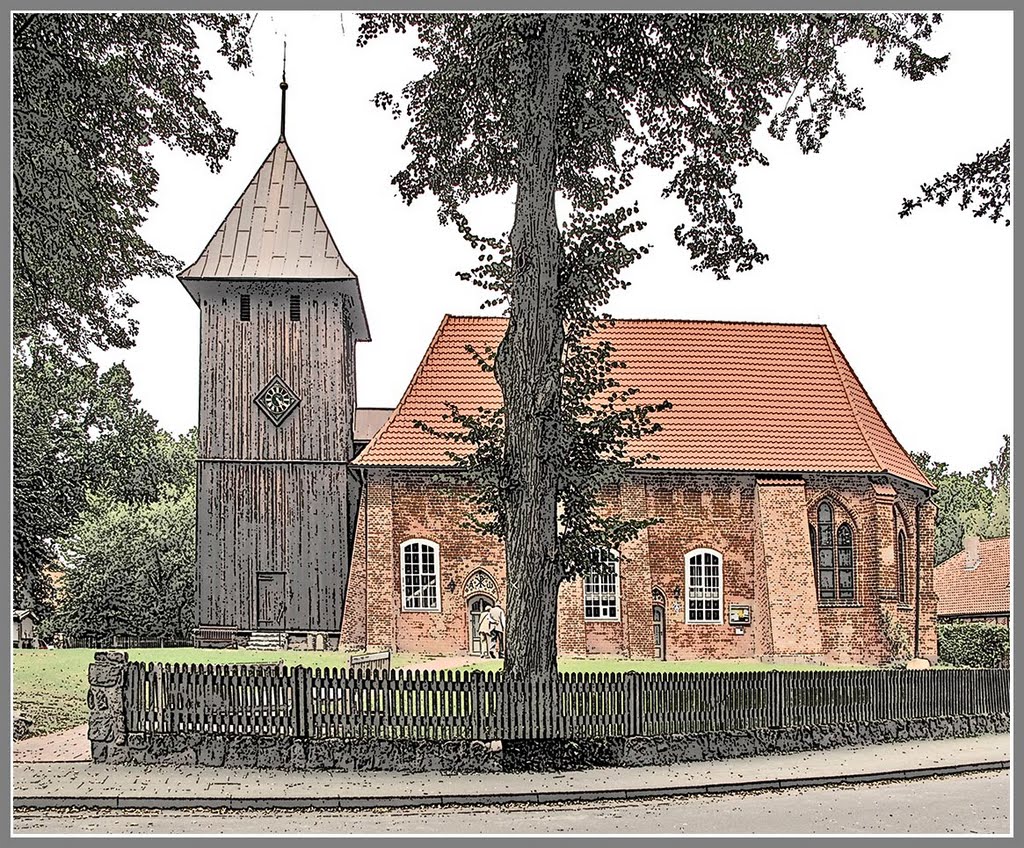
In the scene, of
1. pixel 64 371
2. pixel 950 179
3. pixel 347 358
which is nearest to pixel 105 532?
pixel 347 358

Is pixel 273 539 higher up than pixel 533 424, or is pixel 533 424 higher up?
pixel 533 424

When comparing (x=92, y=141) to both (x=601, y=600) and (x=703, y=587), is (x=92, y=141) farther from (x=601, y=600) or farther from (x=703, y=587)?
(x=703, y=587)

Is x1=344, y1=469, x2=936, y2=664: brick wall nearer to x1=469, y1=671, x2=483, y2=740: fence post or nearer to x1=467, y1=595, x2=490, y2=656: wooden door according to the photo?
x1=467, y1=595, x2=490, y2=656: wooden door

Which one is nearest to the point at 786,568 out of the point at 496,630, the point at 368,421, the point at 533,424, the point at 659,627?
the point at 659,627

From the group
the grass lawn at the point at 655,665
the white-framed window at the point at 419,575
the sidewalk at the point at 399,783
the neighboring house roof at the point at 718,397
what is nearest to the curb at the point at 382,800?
the sidewalk at the point at 399,783

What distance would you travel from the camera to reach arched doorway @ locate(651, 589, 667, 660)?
25.0 metres

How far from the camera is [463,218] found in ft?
41.1

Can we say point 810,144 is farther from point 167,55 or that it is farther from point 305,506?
point 305,506

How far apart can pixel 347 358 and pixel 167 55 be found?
12.7 metres

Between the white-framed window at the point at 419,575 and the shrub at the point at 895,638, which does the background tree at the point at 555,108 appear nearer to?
the white-framed window at the point at 419,575

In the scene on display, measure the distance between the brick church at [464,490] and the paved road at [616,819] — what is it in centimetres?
1319

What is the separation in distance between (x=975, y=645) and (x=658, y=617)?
645 centimetres

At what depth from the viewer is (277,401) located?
24688mm

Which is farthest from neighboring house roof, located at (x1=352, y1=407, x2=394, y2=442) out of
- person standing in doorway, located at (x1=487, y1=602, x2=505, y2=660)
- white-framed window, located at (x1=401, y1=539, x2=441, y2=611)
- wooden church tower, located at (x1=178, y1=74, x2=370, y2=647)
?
person standing in doorway, located at (x1=487, y1=602, x2=505, y2=660)
